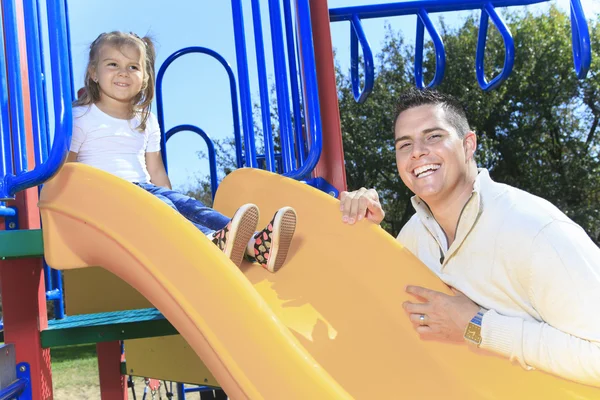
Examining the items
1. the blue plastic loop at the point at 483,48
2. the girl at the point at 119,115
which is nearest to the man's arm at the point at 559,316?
the girl at the point at 119,115

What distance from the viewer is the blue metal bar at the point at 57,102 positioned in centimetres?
145

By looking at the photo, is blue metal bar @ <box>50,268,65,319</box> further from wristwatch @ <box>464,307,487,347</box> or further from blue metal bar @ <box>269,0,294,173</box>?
wristwatch @ <box>464,307,487,347</box>

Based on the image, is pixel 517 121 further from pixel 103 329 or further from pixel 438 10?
pixel 103 329

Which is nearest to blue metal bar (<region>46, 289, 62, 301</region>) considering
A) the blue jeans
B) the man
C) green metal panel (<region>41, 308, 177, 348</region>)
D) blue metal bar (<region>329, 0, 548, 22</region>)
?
green metal panel (<region>41, 308, 177, 348</region>)

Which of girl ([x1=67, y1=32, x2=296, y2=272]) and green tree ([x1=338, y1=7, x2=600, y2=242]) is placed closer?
girl ([x1=67, y1=32, x2=296, y2=272])

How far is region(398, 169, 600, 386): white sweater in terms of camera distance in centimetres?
124

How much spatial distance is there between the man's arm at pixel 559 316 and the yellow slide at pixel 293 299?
78mm

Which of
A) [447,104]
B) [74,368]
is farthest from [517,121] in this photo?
[447,104]

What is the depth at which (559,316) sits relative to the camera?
1.28m

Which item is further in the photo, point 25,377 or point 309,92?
point 309,92

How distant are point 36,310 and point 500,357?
Answer: 4.98 feet

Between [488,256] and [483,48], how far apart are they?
175 cm

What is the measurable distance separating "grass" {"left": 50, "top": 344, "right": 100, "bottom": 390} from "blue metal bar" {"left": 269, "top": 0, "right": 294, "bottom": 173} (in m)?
5.28

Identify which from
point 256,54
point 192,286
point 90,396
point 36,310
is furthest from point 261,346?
point 90,396
